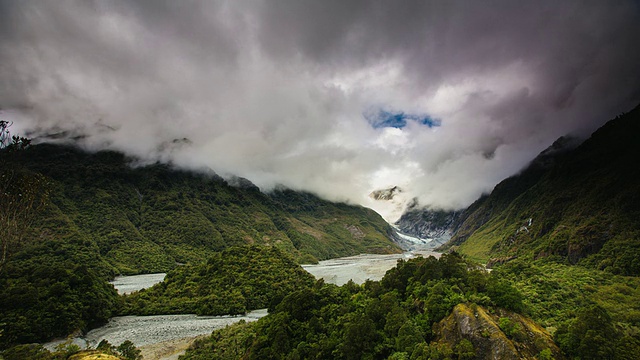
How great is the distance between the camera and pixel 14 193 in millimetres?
31922

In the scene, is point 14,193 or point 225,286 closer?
point 14,193

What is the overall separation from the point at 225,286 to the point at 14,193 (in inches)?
3207

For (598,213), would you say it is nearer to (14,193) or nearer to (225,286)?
(225,286)

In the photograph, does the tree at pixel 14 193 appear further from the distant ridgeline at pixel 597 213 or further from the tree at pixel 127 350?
the distant ridgeline at pixel 597 213

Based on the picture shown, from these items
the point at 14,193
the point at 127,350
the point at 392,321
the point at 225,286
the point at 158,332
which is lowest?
the point at 158,332

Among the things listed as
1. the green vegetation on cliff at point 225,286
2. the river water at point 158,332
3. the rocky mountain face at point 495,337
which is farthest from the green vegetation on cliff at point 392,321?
the green vegetation on cliff at point 225,286

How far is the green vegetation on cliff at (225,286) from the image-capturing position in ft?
309

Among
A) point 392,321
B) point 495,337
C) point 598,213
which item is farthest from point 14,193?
point 598,213

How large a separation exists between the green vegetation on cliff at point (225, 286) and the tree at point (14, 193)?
6644cm

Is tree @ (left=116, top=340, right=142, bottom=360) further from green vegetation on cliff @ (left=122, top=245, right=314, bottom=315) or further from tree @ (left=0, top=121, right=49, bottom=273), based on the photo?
green vegetation on cliff @ (left=122, top=245, right=314, bottom=315)

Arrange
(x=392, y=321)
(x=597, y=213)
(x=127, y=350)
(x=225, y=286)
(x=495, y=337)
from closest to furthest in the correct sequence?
(x=495, y=337)
(x=392, y=321)
(x=127, y=350)
(x=225, y=286)
(x=597, y=213)

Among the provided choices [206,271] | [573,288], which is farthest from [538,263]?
[206,271]

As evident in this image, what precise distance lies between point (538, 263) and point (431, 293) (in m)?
122

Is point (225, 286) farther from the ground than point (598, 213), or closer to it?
closer to it
